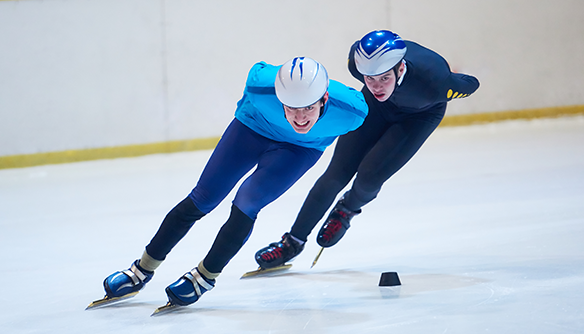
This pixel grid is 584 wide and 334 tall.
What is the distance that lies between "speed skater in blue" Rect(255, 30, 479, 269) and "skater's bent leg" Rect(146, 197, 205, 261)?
2.11ft

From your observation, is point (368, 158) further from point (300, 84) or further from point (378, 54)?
point (300, 84)

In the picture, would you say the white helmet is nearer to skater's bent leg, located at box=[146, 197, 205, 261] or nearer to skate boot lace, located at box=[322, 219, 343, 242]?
skater's bent leg, located at box=[146, 197, 205, 261]

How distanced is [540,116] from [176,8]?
5.84 metres

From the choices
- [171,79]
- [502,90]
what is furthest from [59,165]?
[502,90]

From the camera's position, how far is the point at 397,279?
2.76 meters

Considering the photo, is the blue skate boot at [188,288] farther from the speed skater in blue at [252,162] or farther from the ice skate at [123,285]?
the ice skate at [123,285]

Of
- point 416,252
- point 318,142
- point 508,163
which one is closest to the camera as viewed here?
point 318,142

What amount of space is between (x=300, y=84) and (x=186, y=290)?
3.17 feet

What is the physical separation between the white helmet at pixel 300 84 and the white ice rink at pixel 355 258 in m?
0.85

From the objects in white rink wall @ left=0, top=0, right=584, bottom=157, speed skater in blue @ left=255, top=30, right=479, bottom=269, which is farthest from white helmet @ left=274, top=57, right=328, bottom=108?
white rink wall @ left=0, top=0, right=584, bottom=157

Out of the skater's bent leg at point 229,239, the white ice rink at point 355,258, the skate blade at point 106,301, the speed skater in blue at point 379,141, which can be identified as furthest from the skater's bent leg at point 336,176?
the skate blade at point 106,301

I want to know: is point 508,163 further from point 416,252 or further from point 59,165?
point 59,165

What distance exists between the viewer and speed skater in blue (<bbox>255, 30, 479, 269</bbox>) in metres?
2.93

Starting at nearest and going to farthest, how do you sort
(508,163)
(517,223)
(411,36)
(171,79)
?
(517,223)
(508,163)
(171,79)
(411,36)
